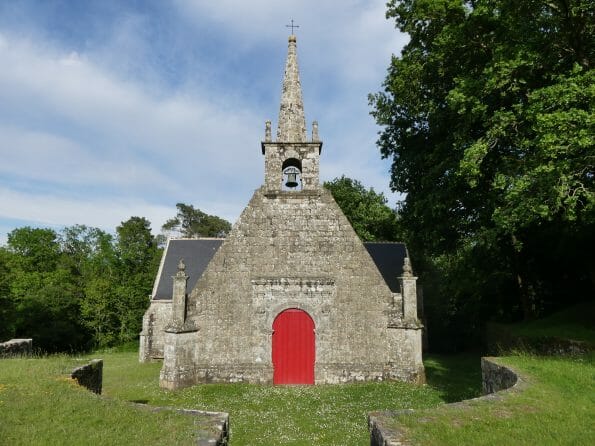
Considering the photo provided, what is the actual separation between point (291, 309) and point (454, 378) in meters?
6.92

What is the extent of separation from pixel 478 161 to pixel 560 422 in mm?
7509

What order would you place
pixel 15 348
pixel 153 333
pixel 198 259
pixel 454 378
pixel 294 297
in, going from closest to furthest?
pixel 15 348 → pixel 294 297 → pixel 454 378 → pixel 153 333 → pixel 198 259

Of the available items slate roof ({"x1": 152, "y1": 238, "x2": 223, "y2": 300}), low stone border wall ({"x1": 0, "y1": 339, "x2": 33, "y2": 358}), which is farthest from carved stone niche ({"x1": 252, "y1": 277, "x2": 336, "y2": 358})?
slate roof ({"x1": 152, "y1": 238, "x2": 223, "y2": 300})

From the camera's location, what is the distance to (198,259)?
25.5 meters

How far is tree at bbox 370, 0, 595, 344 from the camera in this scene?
31.9 ft

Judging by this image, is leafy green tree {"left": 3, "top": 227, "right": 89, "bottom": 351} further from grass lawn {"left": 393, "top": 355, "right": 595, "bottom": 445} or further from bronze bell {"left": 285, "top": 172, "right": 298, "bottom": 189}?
grass lawn {"left": 393, "top": 355, "right": 595, "bottom": 445}

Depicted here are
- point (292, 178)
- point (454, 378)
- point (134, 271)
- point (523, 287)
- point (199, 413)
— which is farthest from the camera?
point (134, 271)

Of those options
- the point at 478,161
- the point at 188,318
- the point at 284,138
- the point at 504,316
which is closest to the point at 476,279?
the point at 504,316

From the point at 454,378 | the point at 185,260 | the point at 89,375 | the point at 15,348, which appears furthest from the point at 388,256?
the point at 89,375

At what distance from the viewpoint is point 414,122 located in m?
17.2

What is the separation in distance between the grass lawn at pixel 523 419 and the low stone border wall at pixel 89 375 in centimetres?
663

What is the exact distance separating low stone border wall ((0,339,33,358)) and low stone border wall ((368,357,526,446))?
11211 mm

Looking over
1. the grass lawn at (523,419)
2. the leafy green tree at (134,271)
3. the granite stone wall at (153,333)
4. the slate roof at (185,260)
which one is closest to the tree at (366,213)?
the slate roof at (185,260)

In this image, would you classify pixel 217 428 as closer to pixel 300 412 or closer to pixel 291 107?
pixel 300 412
